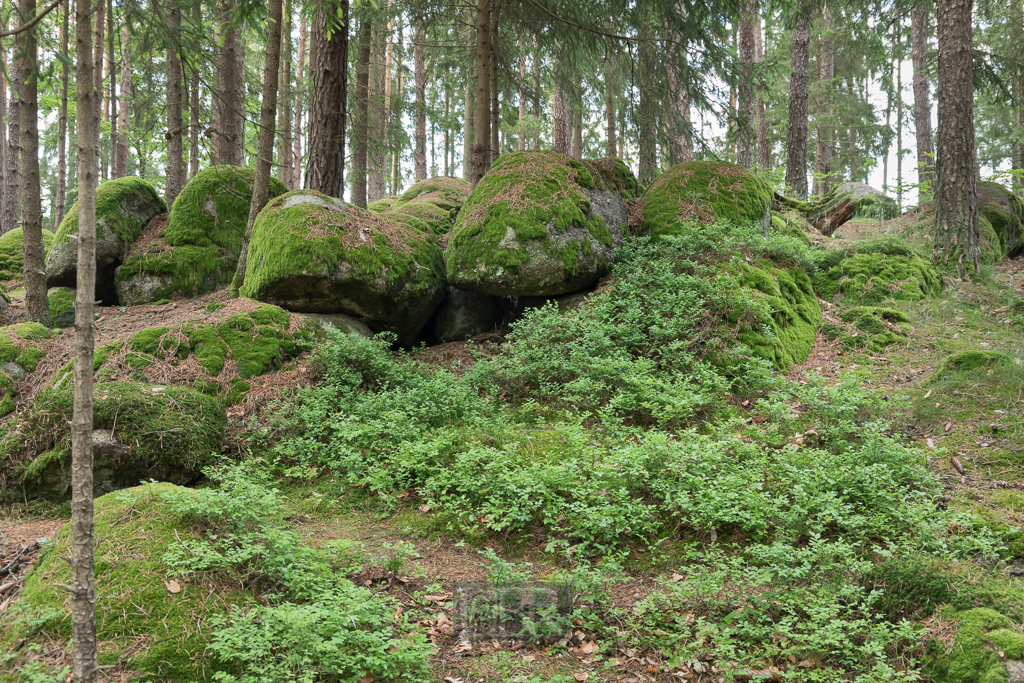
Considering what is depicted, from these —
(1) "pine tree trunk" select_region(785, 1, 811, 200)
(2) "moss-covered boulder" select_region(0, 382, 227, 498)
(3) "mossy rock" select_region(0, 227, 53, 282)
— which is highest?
(1) "pine tree trunk" select_region(785, 1, 811, 200)

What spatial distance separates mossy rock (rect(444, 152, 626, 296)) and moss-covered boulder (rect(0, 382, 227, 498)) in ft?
14.2

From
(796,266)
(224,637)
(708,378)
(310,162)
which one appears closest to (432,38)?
(310,162)

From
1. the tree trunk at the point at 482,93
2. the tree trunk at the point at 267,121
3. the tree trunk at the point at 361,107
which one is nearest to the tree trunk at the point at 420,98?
the tree trunk at the point at 361,107

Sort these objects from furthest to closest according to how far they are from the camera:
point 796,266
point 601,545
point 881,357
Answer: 1. point 796,266
2. point 881,357
3. point 601,545

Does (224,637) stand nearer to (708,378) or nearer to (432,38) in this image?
(708,378)

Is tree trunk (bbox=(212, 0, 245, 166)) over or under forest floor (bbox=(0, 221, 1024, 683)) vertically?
over

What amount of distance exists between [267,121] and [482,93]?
138 inches

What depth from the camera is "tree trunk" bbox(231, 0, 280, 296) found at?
28.0 ft

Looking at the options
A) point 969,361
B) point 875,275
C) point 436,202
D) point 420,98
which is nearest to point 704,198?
point 875,275

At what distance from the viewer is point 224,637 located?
295 centimetres

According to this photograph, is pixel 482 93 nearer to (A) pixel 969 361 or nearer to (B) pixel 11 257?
(A) pixel 969 361

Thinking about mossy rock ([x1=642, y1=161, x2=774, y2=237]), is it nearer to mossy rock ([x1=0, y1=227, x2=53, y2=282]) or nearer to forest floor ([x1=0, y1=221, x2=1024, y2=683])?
forest floor ([x1=0, y1=221, x2=1024, y2=683])

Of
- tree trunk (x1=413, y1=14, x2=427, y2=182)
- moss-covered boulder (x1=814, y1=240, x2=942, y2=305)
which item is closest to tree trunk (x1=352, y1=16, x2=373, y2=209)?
tree trunk (x1=413, y1=14, x2=427, y2=182)

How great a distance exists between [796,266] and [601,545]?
24.6ft
